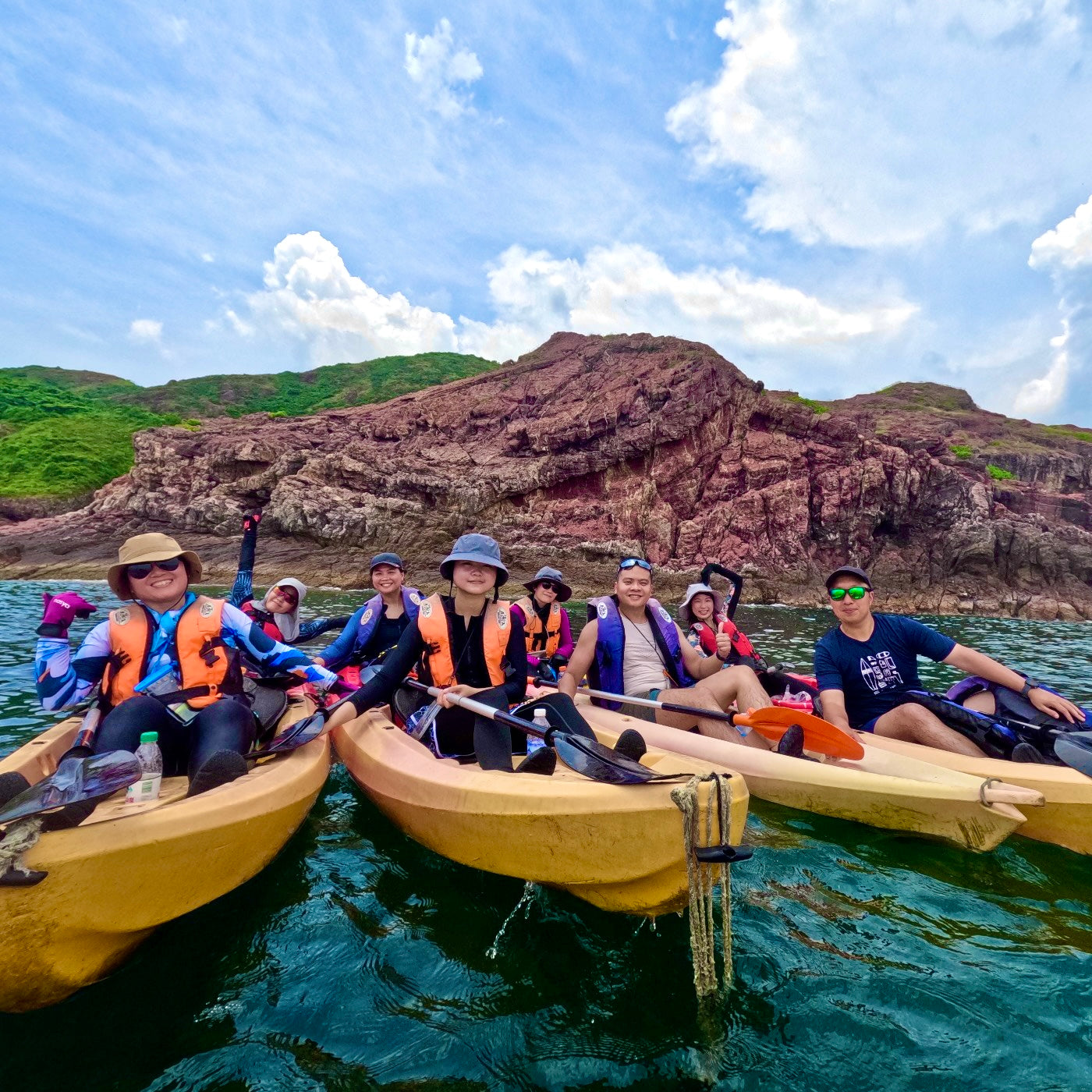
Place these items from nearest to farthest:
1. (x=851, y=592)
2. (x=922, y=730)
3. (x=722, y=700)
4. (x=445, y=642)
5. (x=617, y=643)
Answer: (x=445, y=642) < (x=922, y=730) < (x=851, y=592) < (x=722, y=700) < (x=617, y=643)

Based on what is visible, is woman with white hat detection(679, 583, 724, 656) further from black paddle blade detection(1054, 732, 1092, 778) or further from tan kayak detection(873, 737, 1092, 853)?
black paddle blade detection(1054, 732, 1092, 778)

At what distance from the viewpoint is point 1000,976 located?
2434 mm

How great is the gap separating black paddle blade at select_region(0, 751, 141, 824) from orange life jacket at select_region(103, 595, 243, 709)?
741 mm

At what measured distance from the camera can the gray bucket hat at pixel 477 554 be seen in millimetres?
3863

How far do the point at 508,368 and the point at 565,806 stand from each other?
148 ft

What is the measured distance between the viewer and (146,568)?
11.2 feet

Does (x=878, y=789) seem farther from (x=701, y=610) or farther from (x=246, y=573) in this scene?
(x=246, y=573)

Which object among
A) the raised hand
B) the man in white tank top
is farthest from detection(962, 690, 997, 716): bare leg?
the raised hand

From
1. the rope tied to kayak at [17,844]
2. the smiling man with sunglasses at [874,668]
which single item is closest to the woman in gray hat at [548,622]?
the smiling man with sunglasses at [874,668]

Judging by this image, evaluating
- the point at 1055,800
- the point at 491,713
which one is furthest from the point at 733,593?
the point at 491,713

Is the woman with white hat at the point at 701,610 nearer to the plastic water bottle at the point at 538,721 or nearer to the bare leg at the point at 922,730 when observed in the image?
the bare leg at the point at 922,730

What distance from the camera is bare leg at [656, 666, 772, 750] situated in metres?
4.81

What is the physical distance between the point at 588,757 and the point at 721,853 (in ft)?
2.43

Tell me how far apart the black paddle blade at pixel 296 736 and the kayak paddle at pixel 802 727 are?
2.83 m
